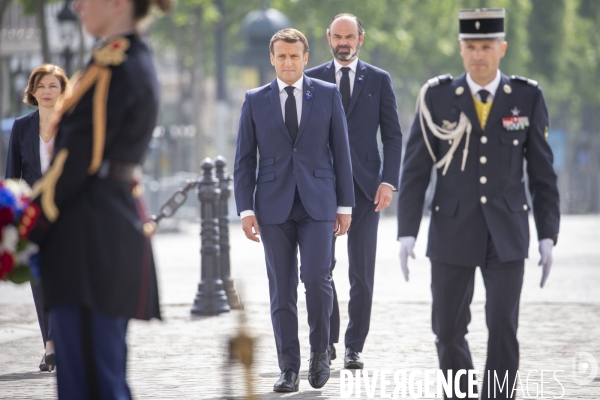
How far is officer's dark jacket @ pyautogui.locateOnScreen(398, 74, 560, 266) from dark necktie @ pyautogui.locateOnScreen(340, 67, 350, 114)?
8.33 feet

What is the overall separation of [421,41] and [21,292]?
93.9ft

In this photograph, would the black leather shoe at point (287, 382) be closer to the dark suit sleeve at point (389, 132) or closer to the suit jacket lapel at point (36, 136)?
the dark suit sleeve at point (389, 132)

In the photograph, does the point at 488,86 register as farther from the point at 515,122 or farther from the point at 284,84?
the point at 284,84

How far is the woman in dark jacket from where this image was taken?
868 cm

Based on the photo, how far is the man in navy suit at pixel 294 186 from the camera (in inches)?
305

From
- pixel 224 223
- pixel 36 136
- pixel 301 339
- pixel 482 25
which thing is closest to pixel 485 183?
pixel 482 25

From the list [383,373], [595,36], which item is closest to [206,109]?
[595,36]

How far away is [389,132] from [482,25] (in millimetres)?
2802

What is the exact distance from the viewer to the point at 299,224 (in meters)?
7.84

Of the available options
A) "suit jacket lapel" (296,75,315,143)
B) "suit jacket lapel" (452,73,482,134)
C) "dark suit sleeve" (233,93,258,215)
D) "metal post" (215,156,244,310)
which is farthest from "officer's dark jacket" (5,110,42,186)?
"metal post" (215,156,244,310)

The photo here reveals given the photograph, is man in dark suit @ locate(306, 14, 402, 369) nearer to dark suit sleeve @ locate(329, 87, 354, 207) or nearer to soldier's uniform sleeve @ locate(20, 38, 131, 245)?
dark suit sleeve @ locate(329, 87, 354, 207)

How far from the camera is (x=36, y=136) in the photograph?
873 cm

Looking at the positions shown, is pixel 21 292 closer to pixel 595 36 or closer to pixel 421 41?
pixel 421 41

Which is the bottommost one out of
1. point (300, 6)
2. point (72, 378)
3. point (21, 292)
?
point (21, 292)
